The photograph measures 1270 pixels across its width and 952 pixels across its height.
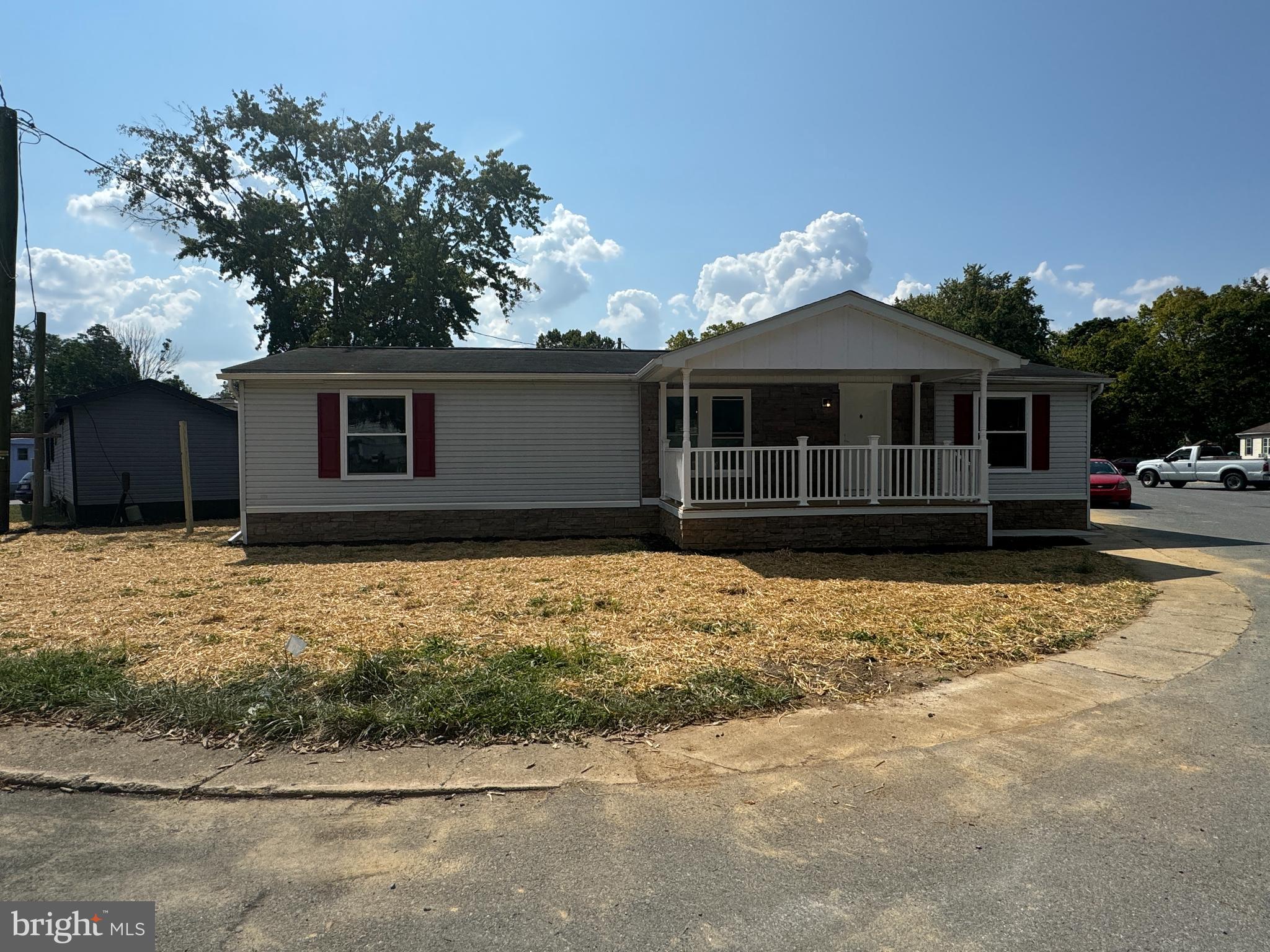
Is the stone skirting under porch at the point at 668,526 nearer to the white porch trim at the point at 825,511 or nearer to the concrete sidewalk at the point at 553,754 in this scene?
the white porch trim at the point at 825,511

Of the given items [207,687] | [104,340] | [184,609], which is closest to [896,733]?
[207,687]

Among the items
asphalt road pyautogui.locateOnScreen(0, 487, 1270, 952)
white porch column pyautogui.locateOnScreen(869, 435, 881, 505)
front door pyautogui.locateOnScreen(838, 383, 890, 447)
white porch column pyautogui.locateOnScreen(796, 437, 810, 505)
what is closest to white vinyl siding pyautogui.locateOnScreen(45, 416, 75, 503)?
white porch column pyautogui.locateOnScreen(796, 437, 810, 505)

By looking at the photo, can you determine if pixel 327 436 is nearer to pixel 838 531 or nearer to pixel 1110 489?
pixel 838 531

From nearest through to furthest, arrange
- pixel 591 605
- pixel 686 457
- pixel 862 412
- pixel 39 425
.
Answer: pixel 591 605 < pixel 686 457 < pixel 862 412 < pixel 39 425

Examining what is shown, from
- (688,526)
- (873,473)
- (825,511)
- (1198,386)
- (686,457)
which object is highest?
(1198,386)

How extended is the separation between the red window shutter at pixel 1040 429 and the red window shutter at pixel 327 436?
12.0m

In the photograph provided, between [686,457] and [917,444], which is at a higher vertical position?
[917,444]

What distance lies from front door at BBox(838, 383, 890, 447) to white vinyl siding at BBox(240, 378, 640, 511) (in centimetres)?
370

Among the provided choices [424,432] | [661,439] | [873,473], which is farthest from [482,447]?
[873,473]

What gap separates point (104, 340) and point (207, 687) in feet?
184

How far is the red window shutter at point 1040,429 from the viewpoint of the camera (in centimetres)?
1355

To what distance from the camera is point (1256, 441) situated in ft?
126

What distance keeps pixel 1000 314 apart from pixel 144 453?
38893 mm

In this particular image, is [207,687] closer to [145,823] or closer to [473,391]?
[145,823]
